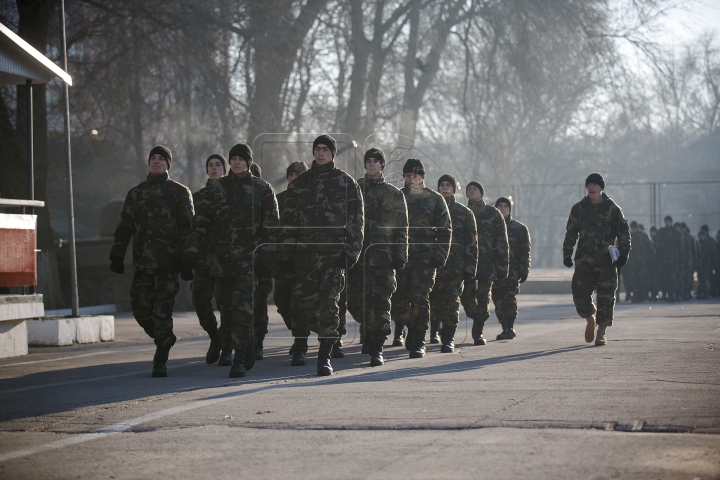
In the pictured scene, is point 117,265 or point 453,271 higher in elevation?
point 117,265

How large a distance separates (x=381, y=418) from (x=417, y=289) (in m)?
4.13

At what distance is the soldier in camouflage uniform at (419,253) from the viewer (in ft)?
33.6

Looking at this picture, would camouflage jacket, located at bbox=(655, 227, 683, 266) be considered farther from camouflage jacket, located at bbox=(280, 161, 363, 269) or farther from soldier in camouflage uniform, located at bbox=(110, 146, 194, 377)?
soldier in camouflage uniform, located at bbox=(110, 146, 194, 377)

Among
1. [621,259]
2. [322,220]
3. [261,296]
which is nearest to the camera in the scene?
[322,220]

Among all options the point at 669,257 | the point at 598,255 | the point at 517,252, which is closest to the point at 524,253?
the point at 517,252

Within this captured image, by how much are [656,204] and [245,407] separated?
2705 centimetres

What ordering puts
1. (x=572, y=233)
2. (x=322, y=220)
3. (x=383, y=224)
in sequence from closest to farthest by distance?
1. (x=322, y=220)
2. (x=383, y=224)
3. (x=572, y=233)

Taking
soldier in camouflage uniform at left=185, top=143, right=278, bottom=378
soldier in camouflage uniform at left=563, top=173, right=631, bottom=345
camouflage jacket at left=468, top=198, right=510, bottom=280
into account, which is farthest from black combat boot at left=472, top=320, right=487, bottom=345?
soldier in camouflage uniform at left=185, top=143, right=278, bottom=378

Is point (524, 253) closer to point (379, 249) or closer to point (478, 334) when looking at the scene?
point (478, 334)

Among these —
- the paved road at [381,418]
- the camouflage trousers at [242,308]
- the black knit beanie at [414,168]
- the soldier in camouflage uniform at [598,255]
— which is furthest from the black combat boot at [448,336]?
the camouflage trousers at [242,308]

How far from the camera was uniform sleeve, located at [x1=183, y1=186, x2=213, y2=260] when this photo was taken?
8.89 meters

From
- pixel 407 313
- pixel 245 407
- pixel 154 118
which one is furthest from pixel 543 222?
pixel 245 407

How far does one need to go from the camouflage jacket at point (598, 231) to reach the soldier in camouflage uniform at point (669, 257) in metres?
13.0

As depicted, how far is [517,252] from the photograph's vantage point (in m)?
13.6
